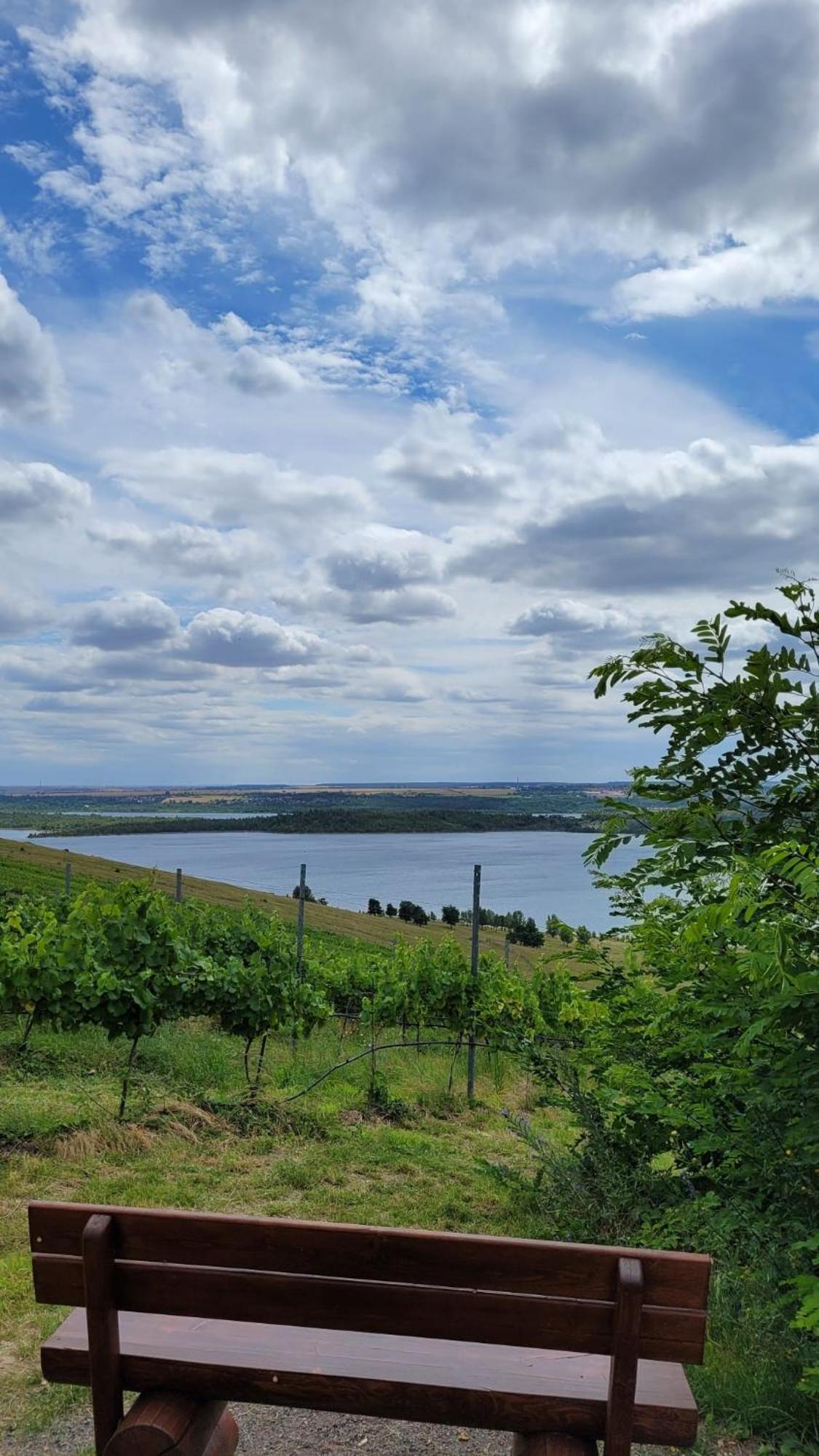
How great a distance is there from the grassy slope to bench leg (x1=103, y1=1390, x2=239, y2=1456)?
22.7 m


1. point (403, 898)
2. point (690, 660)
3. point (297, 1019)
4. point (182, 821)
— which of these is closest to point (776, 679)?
point (690, 660)

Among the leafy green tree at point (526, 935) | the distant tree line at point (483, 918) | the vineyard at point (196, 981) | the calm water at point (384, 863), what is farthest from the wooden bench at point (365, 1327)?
the calm water at point (384, 863)

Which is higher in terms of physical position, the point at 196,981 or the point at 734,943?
the point at 734,943

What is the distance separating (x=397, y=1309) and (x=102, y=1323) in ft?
2.40

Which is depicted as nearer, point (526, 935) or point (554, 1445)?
point (554, 1445)

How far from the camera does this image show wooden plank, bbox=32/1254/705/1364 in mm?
2061

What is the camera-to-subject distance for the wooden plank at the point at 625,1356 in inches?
79.2

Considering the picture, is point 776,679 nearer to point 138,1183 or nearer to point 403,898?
point 138,1183

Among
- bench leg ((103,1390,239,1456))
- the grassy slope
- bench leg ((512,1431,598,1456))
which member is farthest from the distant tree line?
bench leg ((512,1431,598,1456))

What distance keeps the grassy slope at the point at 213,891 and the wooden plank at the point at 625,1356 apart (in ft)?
75.3

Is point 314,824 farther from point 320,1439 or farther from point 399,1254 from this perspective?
point 399,1254

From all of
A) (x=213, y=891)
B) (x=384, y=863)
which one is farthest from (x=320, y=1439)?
(x=384, y=863)

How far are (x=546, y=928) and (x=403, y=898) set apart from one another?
170 feet

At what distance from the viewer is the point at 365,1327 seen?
2162mm
